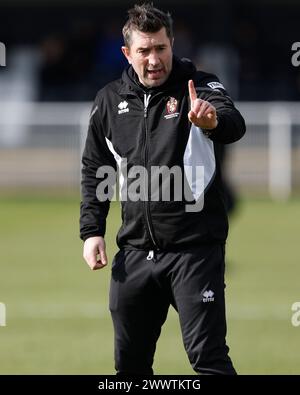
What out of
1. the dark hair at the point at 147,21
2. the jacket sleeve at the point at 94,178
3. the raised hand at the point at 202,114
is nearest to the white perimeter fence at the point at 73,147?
the jacket sleeve at the point at 94,178

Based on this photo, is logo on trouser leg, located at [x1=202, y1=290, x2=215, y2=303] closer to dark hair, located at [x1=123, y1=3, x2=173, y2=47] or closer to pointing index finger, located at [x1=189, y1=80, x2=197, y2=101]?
pointing index finger, located at [x1=189, y1=80, x2=197, y2=101]

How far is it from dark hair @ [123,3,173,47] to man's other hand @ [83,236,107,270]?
113cm

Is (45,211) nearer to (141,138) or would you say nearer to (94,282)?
(94,282)

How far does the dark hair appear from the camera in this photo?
6.82m

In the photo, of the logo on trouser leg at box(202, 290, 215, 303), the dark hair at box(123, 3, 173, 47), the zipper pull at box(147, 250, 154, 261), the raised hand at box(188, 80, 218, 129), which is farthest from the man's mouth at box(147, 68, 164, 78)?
the logo on trouser leg at box(202, 290, 215, 303)

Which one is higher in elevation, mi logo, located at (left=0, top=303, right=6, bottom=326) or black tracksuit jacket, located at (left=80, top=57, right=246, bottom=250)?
black tracksuit jacket, located at (left=80, top=57, right=246, bottom=250)

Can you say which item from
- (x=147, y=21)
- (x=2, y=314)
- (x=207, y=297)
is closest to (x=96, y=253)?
(x=207, y=297)

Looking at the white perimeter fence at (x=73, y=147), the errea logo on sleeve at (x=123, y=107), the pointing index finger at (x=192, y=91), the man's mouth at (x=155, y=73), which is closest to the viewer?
the pointing index finger at (x=192, y=91)

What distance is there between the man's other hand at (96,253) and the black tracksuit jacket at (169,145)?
62 millimetres

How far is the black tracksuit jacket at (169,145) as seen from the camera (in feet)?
22.4

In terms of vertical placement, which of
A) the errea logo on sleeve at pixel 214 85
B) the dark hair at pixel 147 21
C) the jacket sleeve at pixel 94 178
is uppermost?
the dark hair at pixel 147 21

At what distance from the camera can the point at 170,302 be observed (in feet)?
22.8

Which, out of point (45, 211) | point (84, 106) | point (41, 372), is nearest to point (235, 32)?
point (84, 106)

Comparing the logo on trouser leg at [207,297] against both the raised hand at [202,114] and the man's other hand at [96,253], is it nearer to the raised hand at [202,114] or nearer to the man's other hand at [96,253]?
the man's other hand at [96,253]
